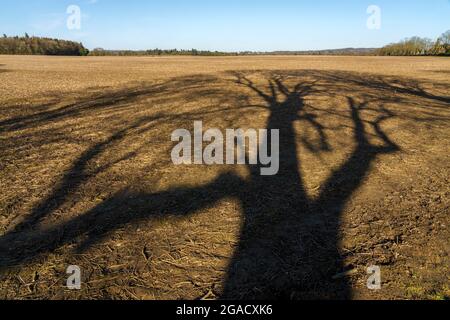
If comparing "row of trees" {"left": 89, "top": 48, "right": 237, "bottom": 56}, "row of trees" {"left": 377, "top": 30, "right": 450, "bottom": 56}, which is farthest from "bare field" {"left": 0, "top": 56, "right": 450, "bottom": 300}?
"row of trees" {"left": 89, "top": 48, "right": 237, "bottom": 56}

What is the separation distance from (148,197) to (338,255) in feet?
9.05

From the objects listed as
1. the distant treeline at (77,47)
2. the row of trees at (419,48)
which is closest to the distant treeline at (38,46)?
the distant treeline at (77,47)

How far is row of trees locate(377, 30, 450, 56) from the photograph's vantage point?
6975 centimetres

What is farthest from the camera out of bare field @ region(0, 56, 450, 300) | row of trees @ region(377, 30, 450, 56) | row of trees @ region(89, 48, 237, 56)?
row of trees @ region(89, 48, 237, 56)

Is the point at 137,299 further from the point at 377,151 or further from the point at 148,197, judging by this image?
the point at 377,151

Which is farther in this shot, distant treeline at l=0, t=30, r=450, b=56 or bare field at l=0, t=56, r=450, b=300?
distant treeline at l=0, t=30, r=450, b=56

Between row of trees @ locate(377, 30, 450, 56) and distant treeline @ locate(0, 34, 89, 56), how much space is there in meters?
86.2

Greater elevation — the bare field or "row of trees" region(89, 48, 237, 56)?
"row of trees" region(89, 48, 237, 56)

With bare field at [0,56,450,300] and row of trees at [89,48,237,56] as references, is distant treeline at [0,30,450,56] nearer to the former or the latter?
row of trees at [89,48,237,56]

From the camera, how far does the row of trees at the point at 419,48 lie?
6975 cm

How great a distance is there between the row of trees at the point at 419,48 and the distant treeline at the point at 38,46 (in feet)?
283

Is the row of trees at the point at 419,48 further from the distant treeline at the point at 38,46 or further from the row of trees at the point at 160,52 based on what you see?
the distant treeline at the point at 38,46

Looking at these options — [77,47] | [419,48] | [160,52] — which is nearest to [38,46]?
[77,47]

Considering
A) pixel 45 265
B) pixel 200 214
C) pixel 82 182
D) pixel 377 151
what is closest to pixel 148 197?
pixel 200 214
